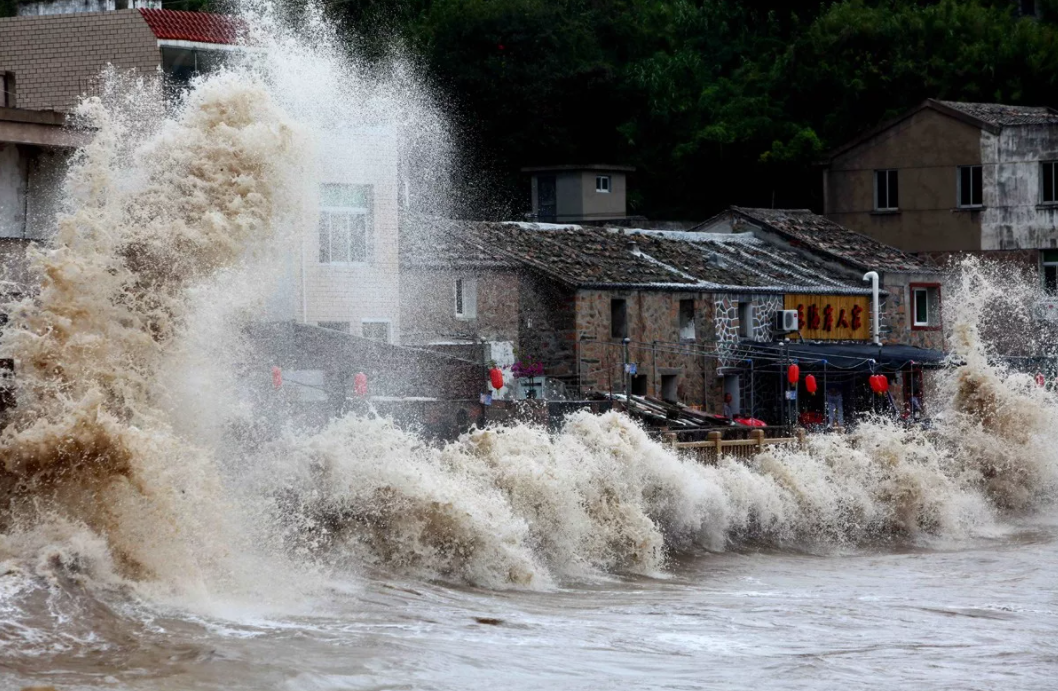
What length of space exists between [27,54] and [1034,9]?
4527 centimetres

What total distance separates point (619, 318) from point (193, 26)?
10997mm

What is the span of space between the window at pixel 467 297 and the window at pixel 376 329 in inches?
141

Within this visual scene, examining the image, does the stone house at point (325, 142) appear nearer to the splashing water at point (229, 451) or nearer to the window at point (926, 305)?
the splashing water at point (229, 451)

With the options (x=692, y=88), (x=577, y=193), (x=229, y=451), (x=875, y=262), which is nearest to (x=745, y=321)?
(x=875, y=262)

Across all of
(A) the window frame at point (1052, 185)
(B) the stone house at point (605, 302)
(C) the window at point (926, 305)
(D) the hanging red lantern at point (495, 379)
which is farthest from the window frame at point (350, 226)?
(A) the window frame at point (1052, 185)

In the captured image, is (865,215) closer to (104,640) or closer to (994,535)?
(994,535)

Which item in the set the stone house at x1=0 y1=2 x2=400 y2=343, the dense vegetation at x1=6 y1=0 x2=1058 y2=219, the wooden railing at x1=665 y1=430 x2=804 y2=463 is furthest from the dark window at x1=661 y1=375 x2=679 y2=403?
the dense vegetation at x1=6 y1=0 x2=1058 y2=219

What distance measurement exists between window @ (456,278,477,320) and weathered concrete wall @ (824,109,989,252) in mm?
19735

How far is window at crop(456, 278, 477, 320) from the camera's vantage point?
33312 millimetres

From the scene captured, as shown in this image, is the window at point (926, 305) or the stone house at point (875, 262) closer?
the stone house at point (875, 262)

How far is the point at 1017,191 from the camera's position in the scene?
4697 cm

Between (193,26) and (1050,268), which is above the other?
(193,26)

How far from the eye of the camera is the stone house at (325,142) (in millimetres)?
28172

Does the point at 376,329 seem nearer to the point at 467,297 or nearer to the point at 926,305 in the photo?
the point at 467,297
